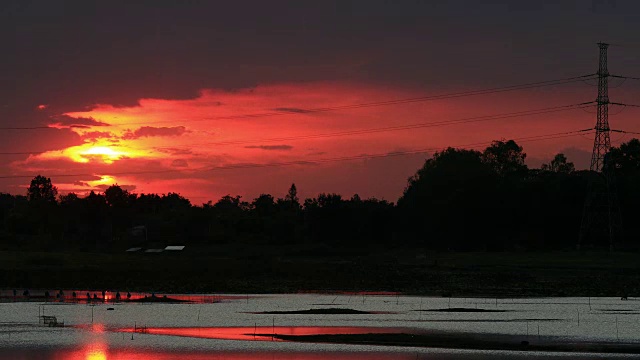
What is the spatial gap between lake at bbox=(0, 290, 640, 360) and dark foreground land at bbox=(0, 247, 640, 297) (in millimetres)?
12370

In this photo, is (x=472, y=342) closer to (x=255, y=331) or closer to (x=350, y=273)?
(x=255, y=331)

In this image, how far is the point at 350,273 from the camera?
120250 millimetres

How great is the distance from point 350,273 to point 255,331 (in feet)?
209

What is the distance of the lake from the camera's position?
4788 cm

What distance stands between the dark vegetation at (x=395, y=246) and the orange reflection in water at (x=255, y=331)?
33913 mm

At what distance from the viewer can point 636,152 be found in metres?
198

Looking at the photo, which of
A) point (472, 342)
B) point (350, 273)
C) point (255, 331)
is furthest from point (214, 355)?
point (350, 273)

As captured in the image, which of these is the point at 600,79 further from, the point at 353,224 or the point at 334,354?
the point at 334,354

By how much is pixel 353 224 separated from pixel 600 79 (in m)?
64.2

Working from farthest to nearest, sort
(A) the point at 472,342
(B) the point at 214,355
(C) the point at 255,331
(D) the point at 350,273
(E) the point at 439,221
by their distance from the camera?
(E) the point at 439,221, (D) the point at 350,273, (C) the point at 255,331, (A) the point at 472,342, (B) the point at 214,355

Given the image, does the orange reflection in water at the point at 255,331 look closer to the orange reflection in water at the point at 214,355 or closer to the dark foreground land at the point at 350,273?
the orange reflection in water at the point at 214,355

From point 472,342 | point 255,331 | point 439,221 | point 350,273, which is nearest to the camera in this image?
point 472,342

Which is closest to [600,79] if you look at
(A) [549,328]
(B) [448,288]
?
(B) [448,288]

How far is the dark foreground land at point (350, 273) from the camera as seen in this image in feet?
322
